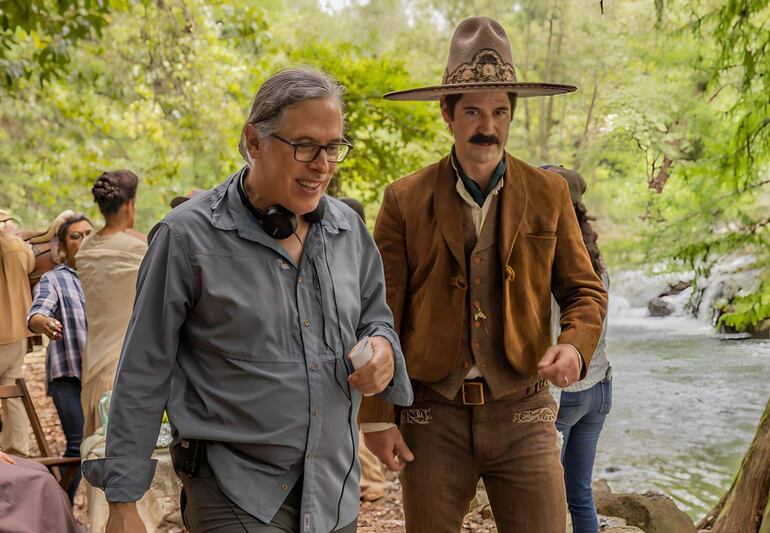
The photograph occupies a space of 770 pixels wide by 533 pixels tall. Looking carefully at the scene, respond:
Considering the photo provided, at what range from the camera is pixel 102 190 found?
12.8ft

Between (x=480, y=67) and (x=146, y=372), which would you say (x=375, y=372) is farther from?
(x=480, y=67)

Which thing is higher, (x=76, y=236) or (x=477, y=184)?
(x=477, y=184)

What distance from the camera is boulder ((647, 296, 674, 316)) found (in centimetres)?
588

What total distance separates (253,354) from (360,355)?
204 mm

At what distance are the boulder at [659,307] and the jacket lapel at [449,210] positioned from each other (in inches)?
153

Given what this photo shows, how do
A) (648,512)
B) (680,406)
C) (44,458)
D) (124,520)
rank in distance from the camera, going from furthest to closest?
(680,406) < (648,512) < (44,458) < (124,520)

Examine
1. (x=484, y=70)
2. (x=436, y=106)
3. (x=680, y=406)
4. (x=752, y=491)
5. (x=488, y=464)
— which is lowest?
(x=680, y=406)

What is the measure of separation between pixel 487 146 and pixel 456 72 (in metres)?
0.23

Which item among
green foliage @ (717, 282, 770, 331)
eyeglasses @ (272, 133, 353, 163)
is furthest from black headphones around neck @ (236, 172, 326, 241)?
green foliage @ (717, 282, 770, 331)

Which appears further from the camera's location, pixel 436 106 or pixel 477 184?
pixel 436 106

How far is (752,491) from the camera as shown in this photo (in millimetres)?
3865

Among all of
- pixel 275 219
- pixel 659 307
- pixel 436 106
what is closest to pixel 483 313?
pixel 275 219

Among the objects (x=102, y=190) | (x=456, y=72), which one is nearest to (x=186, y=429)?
(x=456, y=72)

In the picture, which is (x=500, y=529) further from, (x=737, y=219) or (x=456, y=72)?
(x=737, y=219)
